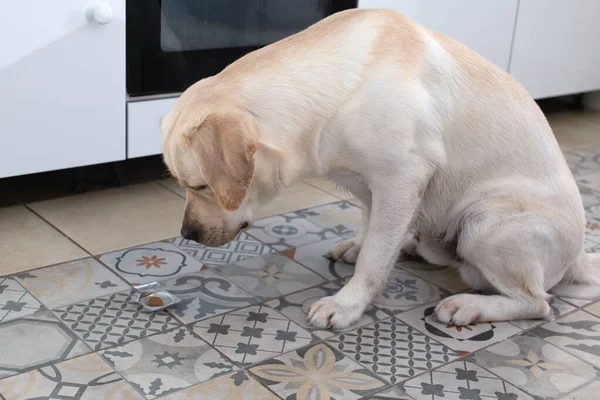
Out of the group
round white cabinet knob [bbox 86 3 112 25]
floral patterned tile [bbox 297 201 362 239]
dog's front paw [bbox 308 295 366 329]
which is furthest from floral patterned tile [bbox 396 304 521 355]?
round white cabinet knob [bbox 86 3 112 25]

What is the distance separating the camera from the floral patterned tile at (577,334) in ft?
5.73

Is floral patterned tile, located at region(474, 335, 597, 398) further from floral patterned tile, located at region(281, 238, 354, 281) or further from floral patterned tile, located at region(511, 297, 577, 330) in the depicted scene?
floral patterned tile, located at region(281, 238, 354, 281)

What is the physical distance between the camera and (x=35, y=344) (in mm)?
1643

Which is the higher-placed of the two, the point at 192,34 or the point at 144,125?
the point at 192,34

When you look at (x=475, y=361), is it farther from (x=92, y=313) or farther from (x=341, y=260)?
(x=92, y=313)

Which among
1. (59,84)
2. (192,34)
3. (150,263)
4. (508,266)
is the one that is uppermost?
(192,34)

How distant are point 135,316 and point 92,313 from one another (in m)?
0.10

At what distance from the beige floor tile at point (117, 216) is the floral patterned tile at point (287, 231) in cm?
24

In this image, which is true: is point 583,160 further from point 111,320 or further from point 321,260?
point 111,320

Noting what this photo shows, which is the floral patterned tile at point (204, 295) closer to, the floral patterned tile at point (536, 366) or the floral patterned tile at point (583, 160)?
the floral patterned tile at point (536, 366)

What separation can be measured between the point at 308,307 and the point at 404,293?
26cm

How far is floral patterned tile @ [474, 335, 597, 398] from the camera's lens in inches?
63.4

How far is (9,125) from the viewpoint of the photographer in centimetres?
214

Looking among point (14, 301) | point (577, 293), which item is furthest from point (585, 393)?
point (14, 301)
